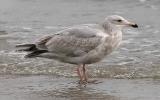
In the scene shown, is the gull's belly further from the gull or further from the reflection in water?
the reflection in water

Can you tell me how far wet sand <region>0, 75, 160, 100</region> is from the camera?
7020mm

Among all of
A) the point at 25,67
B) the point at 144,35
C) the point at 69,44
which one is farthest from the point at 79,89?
the point at 144,35

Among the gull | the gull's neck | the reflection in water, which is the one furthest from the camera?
the gull's neck

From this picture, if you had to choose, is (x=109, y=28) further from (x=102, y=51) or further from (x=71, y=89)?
(x=71, y=89)

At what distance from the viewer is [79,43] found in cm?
802

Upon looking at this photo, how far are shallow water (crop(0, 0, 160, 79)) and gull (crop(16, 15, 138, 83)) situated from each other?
0.46m

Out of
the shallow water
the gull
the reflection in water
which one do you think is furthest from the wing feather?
the reflection in water

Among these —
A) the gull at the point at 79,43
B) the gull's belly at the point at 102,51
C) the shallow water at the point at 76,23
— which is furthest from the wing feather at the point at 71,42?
the shallow water at the point at 76,23

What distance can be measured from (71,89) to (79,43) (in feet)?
2.62

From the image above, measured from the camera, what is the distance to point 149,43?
10.2 meters

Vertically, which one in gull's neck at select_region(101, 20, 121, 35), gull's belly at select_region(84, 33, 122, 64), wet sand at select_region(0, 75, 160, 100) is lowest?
wet sand at select_region(0, 75, 160, 100)

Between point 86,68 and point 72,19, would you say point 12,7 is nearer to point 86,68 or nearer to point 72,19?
point 72,19

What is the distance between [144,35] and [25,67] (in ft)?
10.1

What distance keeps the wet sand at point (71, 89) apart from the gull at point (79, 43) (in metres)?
0.32
